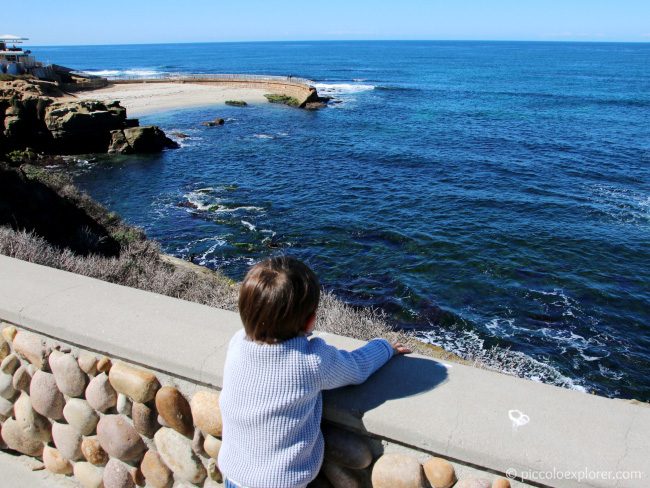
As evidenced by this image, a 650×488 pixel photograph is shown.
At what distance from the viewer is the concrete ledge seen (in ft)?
6.23

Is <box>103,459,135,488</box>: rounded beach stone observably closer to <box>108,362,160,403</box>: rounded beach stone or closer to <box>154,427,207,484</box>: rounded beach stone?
<box>154,427,207,484</box>: rounded beach stone

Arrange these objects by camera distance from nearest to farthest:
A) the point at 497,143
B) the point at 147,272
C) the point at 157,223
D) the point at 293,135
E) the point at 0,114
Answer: the point at 147,272 < the point at 157,223 < the point at 0,114 < the point at 497,143 < the point at 293,135

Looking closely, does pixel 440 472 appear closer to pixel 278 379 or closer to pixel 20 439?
pixel 278 379

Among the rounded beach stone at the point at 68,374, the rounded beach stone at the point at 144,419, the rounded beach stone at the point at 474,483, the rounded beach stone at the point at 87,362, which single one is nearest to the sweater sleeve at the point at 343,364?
the rounded beach stone at the point at 474,483

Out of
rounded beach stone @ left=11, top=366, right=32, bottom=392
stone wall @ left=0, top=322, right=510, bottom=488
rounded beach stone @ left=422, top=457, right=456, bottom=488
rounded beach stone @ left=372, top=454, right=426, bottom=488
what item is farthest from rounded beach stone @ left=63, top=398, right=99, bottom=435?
rounded beach stone @ left=422, top=457, right=456, bottom=488

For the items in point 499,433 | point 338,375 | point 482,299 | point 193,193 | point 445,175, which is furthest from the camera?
point 445,175

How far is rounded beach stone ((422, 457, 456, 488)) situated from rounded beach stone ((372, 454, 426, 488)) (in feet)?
0.13

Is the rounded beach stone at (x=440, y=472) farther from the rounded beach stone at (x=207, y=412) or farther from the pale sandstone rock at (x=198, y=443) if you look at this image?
the pale sandstone rock at (x=198, y=443)

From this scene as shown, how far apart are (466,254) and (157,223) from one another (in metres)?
10.5

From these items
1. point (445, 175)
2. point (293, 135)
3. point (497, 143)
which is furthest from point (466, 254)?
point (293, 135)

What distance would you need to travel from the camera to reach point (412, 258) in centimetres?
1622

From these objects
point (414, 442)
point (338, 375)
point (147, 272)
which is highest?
point (338, 375)

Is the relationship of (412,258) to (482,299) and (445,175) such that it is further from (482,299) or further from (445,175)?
(445,175)

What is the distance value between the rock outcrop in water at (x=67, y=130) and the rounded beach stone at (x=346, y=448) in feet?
103
